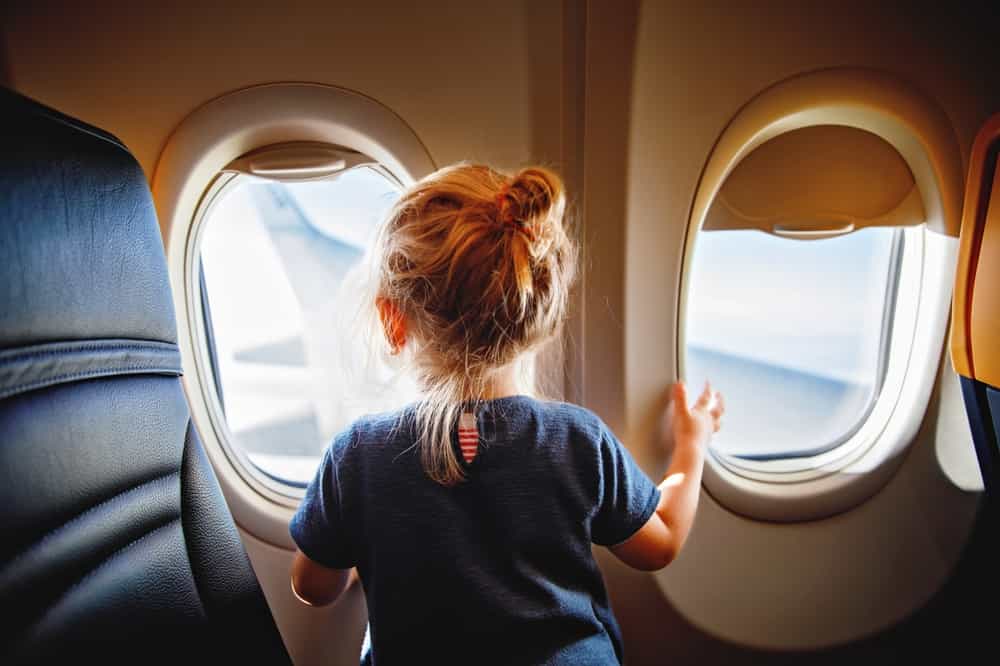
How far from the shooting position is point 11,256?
478 millimetres

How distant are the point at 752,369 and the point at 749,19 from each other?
703 millimetres

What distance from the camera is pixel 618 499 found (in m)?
0.81

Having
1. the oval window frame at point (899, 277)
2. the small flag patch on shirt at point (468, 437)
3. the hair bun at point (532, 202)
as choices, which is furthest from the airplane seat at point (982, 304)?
the small flag patch on shirt at point (468, 437)

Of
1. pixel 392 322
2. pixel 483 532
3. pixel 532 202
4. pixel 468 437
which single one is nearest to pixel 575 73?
pixel 532 202

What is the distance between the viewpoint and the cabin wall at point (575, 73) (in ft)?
3.18

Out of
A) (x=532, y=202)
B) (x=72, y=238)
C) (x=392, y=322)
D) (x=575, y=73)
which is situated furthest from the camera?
(x=575, y=73)

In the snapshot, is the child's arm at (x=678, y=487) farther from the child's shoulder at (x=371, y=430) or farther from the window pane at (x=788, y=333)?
the child's shoulder at (x=371, y=430)

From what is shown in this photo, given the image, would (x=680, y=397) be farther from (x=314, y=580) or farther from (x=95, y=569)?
(x=95, y=569)

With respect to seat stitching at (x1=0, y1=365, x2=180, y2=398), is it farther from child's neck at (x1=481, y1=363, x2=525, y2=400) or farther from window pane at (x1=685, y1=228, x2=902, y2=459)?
window pane at (x1=685, y1=228, x2=902, y2=459)

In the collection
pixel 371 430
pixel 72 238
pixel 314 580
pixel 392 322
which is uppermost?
pixel 72 238

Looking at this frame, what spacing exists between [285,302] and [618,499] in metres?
0.95

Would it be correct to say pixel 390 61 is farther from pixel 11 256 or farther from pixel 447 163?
pixel 11 256

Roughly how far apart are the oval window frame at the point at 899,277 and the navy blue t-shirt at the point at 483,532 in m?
0.47

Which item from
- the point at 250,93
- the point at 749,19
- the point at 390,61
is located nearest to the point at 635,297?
the point at 749,19
